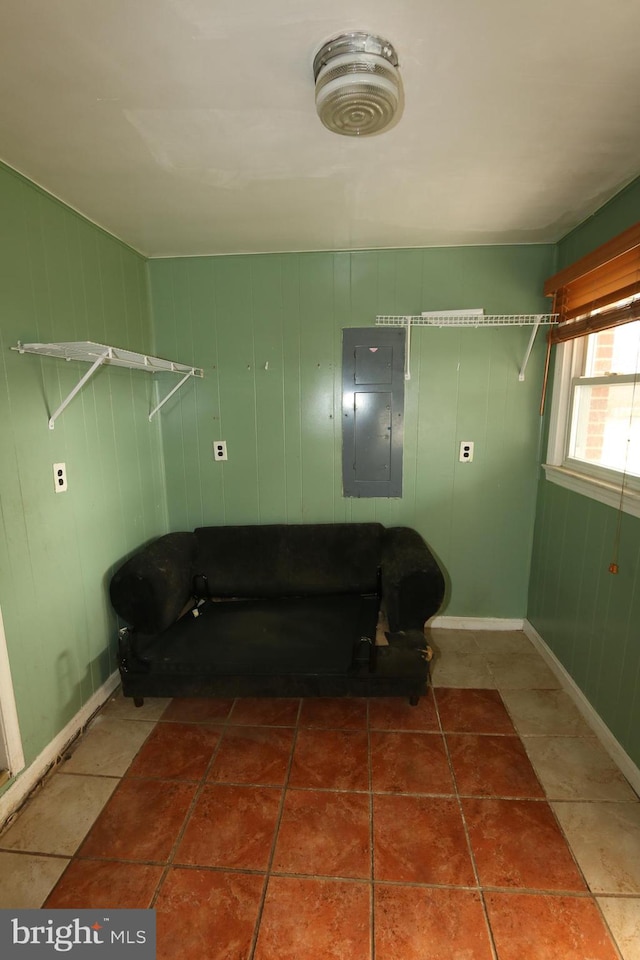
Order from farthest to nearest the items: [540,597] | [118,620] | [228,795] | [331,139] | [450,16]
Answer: [540,597] < [118,620] < [228,795] < [331,139] < [450,16]

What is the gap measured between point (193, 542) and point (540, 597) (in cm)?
215

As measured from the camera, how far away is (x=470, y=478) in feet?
8.73

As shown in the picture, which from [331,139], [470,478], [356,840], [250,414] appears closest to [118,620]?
[250,414]

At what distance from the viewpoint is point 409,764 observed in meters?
1.77

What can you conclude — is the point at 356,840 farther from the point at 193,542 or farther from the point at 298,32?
the point at 298,32

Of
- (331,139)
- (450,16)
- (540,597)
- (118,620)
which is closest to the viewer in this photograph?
(450,16)

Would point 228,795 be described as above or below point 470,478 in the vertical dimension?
below

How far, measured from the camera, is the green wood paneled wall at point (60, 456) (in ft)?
5.29

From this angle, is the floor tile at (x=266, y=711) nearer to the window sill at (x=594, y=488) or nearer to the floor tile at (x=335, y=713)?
the floor tile at (x=335, y=713)

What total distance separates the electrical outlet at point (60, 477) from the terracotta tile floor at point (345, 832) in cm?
115

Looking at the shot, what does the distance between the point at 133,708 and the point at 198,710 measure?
1.11 feet

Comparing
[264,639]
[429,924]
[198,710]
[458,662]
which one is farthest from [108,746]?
[458,662]

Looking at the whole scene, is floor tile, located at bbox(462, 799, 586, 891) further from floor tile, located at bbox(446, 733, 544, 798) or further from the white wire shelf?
the white wire shelf

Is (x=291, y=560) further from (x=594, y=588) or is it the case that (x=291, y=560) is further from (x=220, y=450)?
(x=594, y=588)
